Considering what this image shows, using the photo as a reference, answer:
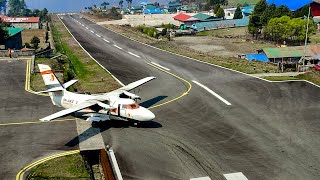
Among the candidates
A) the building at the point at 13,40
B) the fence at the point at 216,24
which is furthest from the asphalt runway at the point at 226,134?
the fence at the point at 216,24

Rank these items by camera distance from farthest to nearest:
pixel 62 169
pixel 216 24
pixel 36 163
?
pixel 216 24 → pixel 36 163 → pixel 62 169

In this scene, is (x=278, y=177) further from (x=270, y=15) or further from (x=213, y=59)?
(x=270, y=15)

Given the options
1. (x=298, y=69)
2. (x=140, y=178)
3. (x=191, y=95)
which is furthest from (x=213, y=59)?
(x=140, y=178)

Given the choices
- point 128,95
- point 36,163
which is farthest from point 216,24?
point 36,163

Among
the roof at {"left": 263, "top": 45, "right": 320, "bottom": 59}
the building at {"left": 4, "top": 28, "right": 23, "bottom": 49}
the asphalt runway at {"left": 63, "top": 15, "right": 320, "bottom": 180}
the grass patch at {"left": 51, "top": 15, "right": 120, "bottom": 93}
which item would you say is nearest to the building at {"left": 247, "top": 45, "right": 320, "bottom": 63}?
the roof at {"left": 263, "top": 45, "right": 320, "bottom": 59}

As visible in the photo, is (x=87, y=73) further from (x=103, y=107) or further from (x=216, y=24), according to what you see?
(x=216, y=24)

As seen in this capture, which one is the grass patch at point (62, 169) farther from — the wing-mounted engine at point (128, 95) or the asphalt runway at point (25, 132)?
the wing-mounted engine at point (128, 95)
